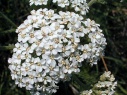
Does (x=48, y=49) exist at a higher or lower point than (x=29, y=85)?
higher

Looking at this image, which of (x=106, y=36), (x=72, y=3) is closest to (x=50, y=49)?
(x=72, y=3)

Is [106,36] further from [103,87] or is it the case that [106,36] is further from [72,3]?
[103,87]

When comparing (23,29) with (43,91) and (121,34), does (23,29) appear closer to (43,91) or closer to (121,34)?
(43,91)

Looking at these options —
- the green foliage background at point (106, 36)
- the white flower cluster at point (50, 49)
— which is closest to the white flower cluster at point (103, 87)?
the white flower cluster at point (50, 49)

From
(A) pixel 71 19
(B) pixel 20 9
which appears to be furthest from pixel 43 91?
(B) pixel 20 9

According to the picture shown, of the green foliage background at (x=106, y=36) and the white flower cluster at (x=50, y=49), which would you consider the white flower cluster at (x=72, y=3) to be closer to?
the white flower cluster at (x=50, y=49)

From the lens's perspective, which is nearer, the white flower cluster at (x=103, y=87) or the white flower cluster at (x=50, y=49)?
the white flower cluster at (x=50, y=49)

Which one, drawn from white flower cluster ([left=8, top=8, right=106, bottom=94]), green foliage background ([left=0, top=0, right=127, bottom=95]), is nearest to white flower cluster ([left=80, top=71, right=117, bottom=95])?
white flower cluster ([left=8, top=8, right=106, bottom=94])
